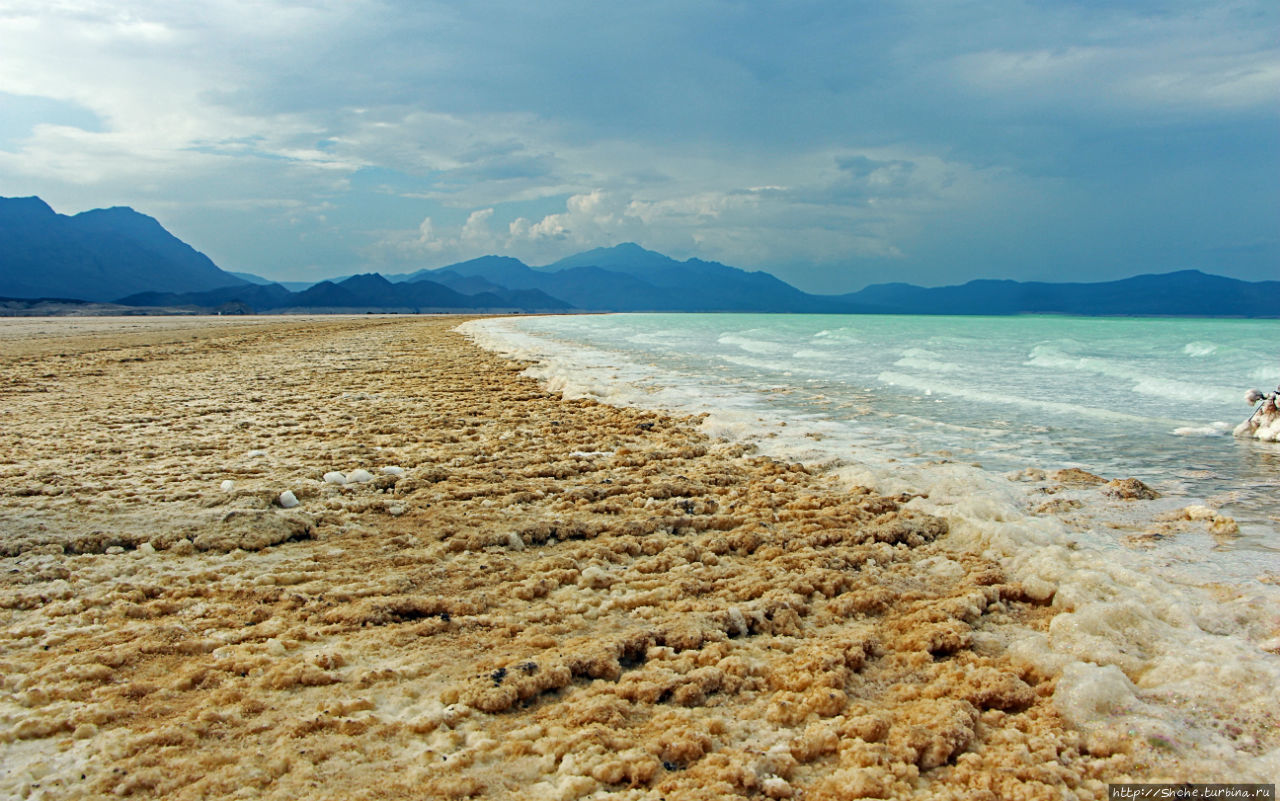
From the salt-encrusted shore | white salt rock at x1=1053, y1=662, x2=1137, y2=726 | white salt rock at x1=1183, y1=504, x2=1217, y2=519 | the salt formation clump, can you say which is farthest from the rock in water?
the salt formation clump

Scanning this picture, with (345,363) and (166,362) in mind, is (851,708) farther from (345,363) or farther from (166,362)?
(166,362)

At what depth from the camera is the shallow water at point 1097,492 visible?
3002 millimetres

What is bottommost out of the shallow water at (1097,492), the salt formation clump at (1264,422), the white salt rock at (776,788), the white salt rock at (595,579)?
the white salt rock at (776,788)

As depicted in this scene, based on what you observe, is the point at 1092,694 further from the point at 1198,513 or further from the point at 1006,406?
the point at 1006,406

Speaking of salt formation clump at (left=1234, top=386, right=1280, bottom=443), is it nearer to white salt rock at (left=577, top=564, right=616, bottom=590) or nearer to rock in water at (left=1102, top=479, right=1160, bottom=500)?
rock in water at (left=1102, top=479, right=1160, bottom=500)

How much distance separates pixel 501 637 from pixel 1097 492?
555 centimetres

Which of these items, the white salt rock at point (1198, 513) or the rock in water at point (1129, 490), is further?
the rock in water at point (1129, 490)

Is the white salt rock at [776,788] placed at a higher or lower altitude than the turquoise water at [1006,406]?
lower

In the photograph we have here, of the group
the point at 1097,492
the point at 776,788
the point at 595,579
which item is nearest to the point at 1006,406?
the point at 1097,492

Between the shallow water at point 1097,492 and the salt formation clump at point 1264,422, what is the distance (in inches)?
11.3

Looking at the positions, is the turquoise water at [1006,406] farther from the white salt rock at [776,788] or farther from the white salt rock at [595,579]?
the white salt rock at [776,788]

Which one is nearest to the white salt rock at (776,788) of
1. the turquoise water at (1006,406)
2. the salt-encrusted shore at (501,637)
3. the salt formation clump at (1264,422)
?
the salt-encrusted shore at (501,637)

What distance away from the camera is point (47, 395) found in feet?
39.4

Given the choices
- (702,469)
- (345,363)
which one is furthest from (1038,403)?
(345,363)
